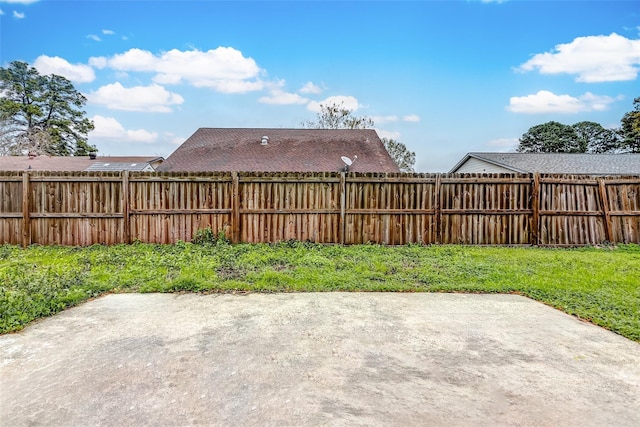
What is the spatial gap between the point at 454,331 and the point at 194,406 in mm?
2321

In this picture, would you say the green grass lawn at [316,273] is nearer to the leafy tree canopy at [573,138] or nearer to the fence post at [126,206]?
the fence post at [126,206]

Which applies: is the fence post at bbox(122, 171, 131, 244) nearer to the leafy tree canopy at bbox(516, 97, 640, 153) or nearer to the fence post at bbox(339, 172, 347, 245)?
the fence post at bbox(339, 172, 347, 245)

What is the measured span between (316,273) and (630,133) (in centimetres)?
4218

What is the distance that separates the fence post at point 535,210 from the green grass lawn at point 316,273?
753 millimetres

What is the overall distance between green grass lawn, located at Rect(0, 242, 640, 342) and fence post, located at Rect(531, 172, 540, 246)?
2.47 feet

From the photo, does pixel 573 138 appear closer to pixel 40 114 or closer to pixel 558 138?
pixel 558 138

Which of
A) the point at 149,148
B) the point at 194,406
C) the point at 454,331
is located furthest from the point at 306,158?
the point at 149,148

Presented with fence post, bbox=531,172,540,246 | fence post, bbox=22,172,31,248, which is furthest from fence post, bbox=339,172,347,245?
fence post, bbox=22,172,31,248

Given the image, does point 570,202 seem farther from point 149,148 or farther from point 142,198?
point 149,148

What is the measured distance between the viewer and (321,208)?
26.2 feet

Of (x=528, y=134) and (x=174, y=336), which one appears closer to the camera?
(x=174, y=336)

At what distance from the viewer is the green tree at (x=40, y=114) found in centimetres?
2920

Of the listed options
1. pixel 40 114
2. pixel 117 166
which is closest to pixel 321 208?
pixel 117 166

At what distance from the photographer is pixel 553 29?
12727 mm
